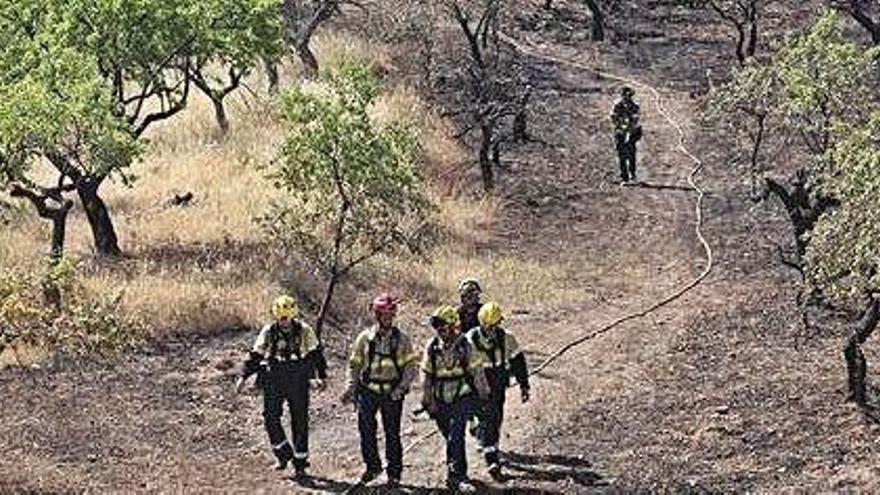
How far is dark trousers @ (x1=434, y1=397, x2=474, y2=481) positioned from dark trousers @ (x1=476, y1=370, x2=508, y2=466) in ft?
0.74

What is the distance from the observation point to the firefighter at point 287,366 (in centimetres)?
1330

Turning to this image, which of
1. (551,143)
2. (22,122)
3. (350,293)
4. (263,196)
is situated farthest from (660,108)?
(22,122)

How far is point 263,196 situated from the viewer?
2539 centimetres

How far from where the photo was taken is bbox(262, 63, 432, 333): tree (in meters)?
18.1

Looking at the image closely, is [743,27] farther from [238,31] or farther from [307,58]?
[238,31]

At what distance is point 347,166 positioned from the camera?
59.9ft

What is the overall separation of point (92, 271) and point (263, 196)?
4902mm

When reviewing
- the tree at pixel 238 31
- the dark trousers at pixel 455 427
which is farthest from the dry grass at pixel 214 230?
the dark trousers at pixel 455 427

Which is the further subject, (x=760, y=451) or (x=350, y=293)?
(x=350, y=293)

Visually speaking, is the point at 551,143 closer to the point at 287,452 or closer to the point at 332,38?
the point at 332,38

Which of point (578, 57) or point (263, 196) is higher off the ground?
point (578, 57)

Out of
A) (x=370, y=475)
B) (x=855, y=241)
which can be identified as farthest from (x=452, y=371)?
(x=855, y=241)

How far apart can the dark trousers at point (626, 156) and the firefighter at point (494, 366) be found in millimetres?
15528

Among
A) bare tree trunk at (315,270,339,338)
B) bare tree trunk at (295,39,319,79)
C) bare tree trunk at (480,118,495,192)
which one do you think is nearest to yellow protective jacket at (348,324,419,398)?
bare tree trunk at (315,270,339,338)
